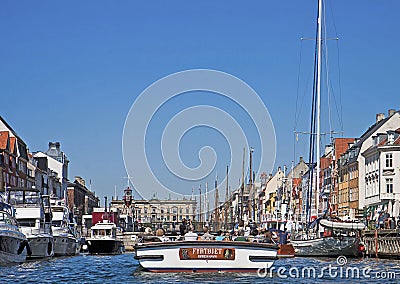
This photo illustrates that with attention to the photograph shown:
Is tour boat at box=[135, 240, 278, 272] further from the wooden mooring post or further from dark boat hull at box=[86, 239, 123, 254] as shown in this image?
dark boat hull at box=[86, 239, 123, 254]

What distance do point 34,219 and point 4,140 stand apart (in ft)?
165

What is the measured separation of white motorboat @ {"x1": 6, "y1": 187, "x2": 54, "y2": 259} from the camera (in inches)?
2405

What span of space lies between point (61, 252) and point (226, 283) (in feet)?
136

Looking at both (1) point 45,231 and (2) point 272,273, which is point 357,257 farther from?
(2) point 272,273

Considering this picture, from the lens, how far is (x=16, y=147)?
116375 millimetres

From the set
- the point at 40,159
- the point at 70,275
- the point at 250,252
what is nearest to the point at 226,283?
the point at 250,252

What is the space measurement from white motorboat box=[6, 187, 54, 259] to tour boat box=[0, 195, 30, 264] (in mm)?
6008

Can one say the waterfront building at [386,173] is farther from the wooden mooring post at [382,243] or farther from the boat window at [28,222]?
the boat window at [28,222]

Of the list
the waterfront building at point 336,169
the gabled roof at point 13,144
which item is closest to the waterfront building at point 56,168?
the gabled roof at point 13,144

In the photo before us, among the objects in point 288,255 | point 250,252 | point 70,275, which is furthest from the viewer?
point 288,255

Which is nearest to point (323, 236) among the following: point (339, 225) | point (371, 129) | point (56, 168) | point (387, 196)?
point (339, 225)

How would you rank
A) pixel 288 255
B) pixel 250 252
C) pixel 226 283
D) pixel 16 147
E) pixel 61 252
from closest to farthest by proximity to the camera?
pixel 226 283 < pixel 250 252 < pixel 288 255 < pixel 61 252 < pixel 16 147

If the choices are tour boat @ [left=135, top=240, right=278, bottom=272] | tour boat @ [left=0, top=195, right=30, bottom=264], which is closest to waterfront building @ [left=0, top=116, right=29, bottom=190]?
tour boat @ [left=0, top=195, right=30, bottom=264]

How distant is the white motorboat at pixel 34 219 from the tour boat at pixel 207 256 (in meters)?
23.8
